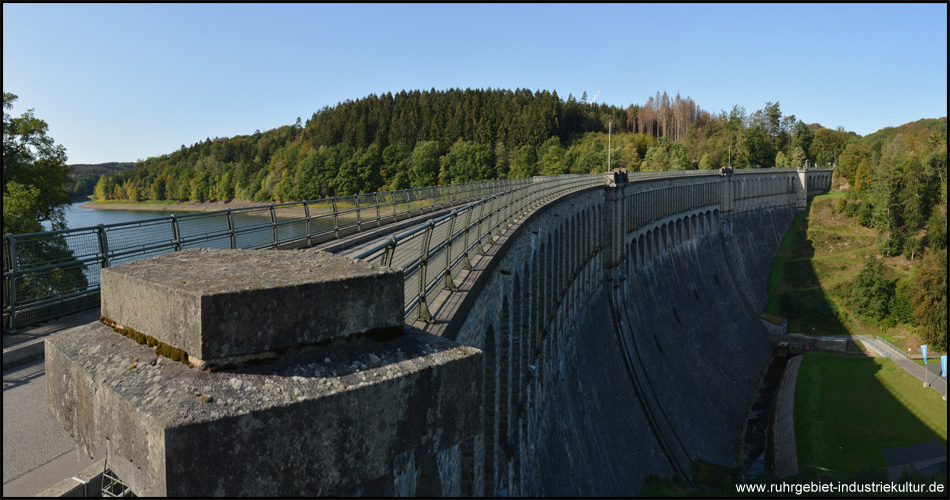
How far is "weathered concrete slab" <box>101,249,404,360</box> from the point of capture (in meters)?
2.36

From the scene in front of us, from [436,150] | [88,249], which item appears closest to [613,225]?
[88,249]

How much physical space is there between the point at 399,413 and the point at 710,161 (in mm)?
104895

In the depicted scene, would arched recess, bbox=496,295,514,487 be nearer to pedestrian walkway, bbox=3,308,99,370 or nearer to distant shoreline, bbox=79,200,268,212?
pedestrian walkway, bbox=3,308,99,370

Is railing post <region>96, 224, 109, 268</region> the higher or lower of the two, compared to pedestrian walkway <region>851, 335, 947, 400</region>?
higher

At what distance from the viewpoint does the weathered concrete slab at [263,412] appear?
2.18 m

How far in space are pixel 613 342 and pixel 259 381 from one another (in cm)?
3017

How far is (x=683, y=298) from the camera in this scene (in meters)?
44.8

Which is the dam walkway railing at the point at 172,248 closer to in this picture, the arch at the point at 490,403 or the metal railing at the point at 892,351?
the arch at the point at 490,403

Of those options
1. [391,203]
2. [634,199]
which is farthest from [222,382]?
[634,199]

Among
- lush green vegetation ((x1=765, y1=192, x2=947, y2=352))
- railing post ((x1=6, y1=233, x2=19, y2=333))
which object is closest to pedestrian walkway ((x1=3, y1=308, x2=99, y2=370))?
railing post ((x1=6, y1=233, x2=19, y2=333))

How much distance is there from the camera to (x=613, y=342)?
31188 mm

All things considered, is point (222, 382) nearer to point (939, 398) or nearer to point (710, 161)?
point (939, 398)

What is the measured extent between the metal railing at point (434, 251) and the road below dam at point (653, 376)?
762 centimetres

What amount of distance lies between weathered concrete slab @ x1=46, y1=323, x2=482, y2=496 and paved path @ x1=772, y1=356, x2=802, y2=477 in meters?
34.2
